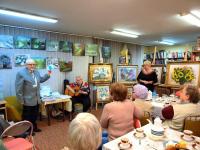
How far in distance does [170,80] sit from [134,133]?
312cm

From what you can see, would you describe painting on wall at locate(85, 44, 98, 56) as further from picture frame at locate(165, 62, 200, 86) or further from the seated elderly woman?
the seated elderly woman

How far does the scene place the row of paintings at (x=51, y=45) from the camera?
427 centimetres

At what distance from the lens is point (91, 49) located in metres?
5.97

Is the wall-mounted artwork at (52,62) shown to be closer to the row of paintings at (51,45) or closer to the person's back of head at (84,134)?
the row of paintings at (51,45)

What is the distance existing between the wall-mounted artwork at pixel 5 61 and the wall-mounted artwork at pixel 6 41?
237 mm

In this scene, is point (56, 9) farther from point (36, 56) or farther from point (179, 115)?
point (179, 115)

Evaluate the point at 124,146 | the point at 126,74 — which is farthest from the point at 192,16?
the point at 124,146

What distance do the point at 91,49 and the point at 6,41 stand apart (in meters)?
2.68

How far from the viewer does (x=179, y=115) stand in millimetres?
2014

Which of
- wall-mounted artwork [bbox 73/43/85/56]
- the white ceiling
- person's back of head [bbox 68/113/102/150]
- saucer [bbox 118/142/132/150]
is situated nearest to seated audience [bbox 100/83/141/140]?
saucer [bbox 118/142/132/150]

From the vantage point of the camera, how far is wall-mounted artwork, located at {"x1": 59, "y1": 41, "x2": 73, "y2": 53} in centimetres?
525

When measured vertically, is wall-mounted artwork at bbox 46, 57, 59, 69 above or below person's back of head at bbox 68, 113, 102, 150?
above

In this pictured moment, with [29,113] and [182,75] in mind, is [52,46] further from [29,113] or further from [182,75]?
[182,75]

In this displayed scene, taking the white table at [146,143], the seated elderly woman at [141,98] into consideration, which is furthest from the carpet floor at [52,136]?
the white table at [146,143]
